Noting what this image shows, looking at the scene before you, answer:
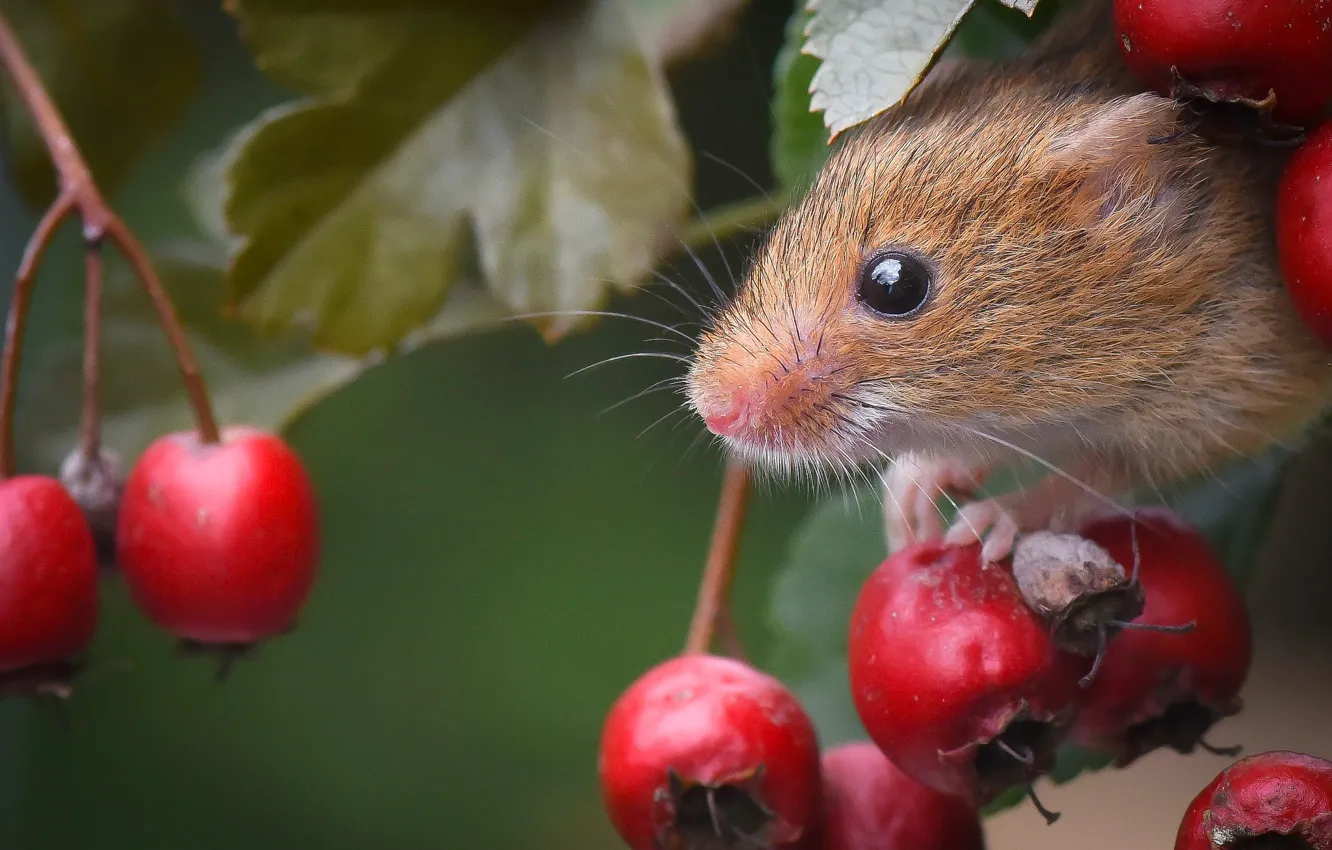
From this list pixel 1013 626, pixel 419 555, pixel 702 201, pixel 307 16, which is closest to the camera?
pixel 1013 626

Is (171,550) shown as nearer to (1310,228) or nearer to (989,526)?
(989,526)

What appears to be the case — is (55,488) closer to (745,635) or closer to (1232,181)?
(1232,181)

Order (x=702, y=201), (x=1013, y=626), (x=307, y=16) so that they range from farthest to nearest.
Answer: (x=702, y=201) < (x=307, y=16) < (x=1013, y=626)

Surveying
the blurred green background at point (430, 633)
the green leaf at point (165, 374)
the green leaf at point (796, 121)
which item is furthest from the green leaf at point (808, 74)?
the blurred green background at point (430, 633)

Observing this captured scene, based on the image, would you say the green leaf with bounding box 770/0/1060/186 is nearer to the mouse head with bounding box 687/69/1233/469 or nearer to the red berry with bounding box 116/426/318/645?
the mouse head with bounding box 687/69/1233/469

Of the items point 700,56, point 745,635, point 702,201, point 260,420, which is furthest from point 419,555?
point 700,56

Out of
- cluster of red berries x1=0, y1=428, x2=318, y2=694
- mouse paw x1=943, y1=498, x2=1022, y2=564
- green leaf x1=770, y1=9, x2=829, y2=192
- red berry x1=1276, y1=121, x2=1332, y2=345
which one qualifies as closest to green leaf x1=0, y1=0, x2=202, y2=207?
cluster of red berries x1=0, y1=428, x2=318, y2=694
